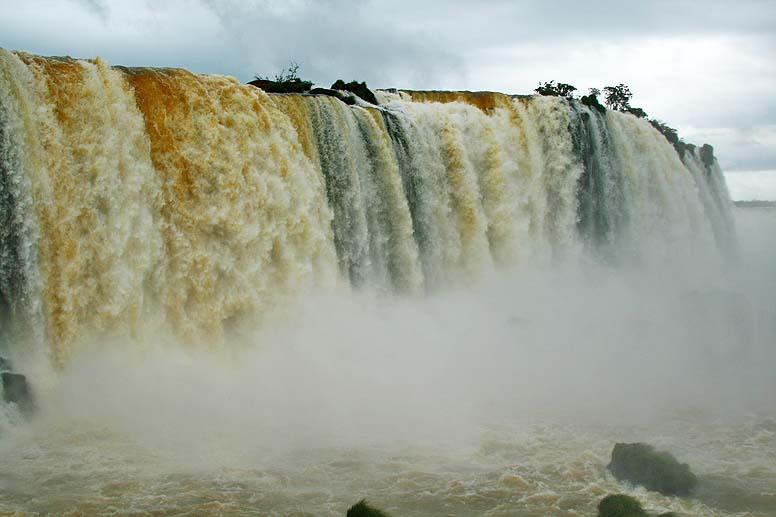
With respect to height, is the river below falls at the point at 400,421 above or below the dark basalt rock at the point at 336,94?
below

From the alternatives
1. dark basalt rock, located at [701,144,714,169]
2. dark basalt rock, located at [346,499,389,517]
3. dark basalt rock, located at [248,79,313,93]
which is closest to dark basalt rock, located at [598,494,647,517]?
dark basalt rock, located at [346,499,389,517]

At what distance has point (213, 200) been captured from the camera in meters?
13.1

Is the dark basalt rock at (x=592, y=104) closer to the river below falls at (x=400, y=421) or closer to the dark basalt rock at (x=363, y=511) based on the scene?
the river below falls at (x=400, y=421)

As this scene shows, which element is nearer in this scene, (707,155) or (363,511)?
(363,511)

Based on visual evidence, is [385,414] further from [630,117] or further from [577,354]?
[630,117]

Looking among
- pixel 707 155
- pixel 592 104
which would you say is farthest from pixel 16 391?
pixel 707 155

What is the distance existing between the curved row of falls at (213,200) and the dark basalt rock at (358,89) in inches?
61.1

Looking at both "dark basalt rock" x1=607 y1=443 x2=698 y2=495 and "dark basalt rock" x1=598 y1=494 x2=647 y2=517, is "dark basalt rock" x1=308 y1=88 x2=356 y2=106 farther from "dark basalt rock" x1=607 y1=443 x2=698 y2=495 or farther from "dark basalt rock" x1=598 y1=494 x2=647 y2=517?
"dark basalt rock" x1=598 y1=494 x2=647 y2=517

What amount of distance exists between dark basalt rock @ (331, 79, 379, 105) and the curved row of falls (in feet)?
5.10

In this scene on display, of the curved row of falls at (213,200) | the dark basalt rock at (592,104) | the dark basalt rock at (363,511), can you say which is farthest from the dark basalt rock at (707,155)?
the dark basalt rock at (363,511)

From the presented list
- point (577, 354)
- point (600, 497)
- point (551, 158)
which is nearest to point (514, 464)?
point (600, 497)

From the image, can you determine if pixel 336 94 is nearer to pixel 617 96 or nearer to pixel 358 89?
pixel 358 89

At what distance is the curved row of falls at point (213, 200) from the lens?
1141 centimetres

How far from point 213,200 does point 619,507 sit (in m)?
7.29
